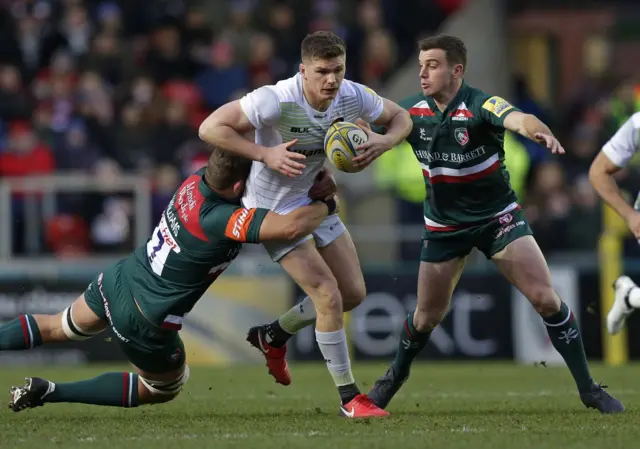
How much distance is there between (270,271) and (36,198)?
2.72m

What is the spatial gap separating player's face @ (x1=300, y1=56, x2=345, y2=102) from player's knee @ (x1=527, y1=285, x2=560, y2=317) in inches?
72.3

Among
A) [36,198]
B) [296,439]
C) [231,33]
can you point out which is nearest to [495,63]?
[231,33]

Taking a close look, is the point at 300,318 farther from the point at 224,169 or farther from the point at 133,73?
the point at 133,73

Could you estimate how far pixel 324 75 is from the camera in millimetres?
8312

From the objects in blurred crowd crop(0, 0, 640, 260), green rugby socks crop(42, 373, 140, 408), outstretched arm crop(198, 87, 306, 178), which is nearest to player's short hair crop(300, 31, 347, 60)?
outstretched arm crop(198, 87, 306, 178)

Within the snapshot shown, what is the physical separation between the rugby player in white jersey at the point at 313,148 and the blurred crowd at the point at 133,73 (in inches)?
260

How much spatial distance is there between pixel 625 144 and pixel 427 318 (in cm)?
177

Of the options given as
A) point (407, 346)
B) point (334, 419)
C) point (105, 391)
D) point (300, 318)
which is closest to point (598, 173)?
point (407, 346)

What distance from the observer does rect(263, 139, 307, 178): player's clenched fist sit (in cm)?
809

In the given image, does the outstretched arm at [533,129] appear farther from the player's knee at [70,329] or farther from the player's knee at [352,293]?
the player's knee at [70,329]

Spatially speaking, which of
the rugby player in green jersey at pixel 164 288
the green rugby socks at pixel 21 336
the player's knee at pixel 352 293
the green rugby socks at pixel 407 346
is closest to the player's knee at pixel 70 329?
the rugby player in green jersey at pixel 164 288

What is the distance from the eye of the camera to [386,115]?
8.88m

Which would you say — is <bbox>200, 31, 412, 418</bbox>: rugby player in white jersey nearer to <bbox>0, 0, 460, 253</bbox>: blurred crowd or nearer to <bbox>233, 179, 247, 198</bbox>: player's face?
<bbox>233, 179, 247, 198</bbox>: player's face

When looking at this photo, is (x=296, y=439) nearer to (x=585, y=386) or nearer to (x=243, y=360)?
(x=585, y=386)
